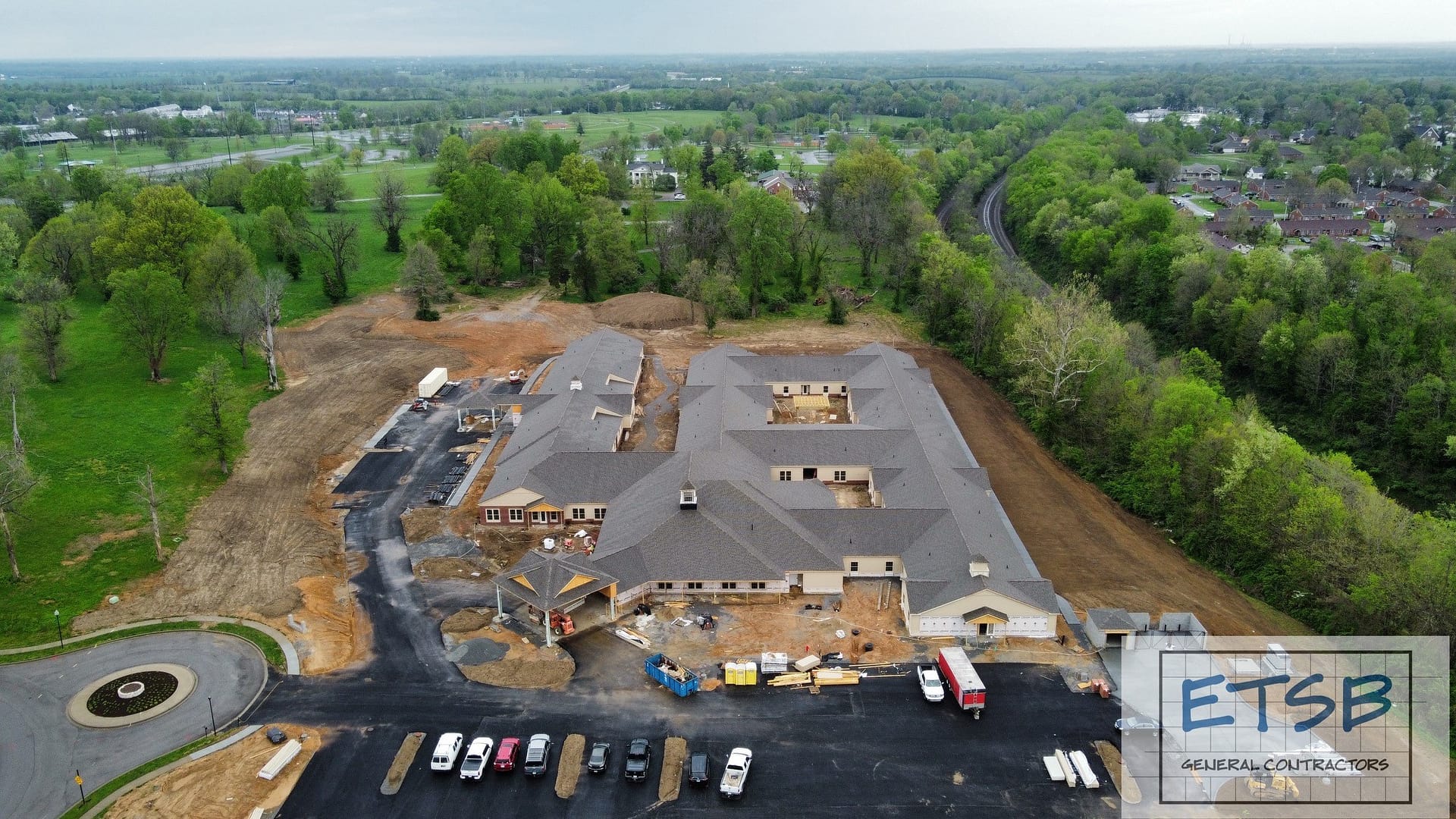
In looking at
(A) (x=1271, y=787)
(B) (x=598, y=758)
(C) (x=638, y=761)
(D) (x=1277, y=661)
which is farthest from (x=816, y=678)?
(D) (x=1277, y=661)

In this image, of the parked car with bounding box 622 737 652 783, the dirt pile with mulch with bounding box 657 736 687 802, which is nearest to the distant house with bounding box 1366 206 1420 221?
the dirt pile with mulch with bounding box 657 736 687 802

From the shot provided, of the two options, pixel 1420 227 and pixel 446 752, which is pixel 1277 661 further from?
pixel 1420 227

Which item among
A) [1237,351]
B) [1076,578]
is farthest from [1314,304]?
[1076,578]

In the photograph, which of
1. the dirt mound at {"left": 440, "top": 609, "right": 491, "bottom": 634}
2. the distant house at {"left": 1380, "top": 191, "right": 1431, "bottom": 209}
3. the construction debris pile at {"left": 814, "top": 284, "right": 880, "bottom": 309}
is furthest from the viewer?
the distant house at {"left": 1380, "top": 191, "right": 1431, "bottom": 209}

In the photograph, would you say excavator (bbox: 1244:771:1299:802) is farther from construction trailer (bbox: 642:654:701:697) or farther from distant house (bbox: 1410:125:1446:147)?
distant house (bbox: 1410:125:1446:147)

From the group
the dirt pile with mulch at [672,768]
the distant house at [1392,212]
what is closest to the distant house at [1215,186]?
the distant house at [1392,212]

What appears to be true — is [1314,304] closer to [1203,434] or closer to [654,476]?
[1203,434]
